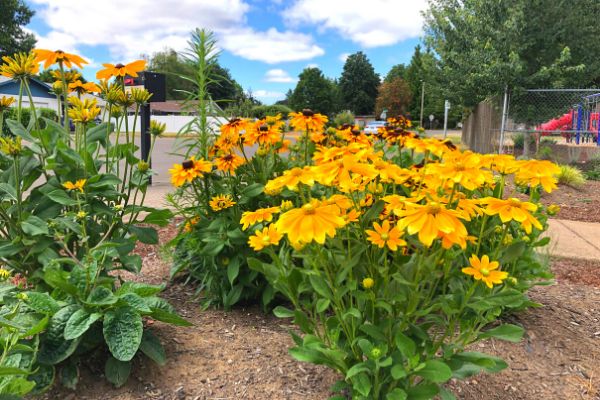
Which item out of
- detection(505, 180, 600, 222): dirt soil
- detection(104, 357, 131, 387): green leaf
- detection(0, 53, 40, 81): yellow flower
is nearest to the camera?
detection(104, 357, 131, 387): green leaf

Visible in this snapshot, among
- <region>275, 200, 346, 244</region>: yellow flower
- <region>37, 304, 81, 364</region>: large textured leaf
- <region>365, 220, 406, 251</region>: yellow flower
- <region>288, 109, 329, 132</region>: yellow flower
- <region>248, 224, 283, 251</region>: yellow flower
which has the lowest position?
<region>37, 304, 81, 364</region>: large textured leaf

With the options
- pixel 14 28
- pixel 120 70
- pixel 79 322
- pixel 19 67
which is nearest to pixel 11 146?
pixel 19 67

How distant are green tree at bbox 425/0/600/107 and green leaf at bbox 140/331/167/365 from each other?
10522mm

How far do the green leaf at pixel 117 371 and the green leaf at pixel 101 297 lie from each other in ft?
0.84

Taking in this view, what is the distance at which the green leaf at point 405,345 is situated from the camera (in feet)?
3.99

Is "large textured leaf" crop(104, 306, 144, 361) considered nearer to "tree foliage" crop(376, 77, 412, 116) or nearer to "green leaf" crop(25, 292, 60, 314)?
Result: "green leaf" crop(25, 292, 60, 314)

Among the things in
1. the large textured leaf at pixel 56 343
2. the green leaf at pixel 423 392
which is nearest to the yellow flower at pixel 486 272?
the green leaf at pixel 423 392

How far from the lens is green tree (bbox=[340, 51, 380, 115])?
57.1 m

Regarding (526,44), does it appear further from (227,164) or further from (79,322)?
(79,322)

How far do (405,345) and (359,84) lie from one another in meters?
60.1

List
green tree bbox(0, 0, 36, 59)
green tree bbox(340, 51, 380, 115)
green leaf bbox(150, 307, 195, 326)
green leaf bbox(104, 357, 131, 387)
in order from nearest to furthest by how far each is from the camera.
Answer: green leaf bbox(104, 357, 131, 387) → green leaf bbox(150, 307, 195, 326) → green tree bbox(0, 0, 36, 59) → green tree bbox(340, 51, 380, 115)

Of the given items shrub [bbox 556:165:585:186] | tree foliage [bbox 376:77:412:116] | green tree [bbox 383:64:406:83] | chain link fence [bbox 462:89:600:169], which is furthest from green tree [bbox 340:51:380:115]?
shrub [bbox 556:165:585:186]

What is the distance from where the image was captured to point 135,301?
164 centimetres

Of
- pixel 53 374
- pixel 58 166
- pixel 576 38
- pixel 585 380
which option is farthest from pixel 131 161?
pixel 576 38
